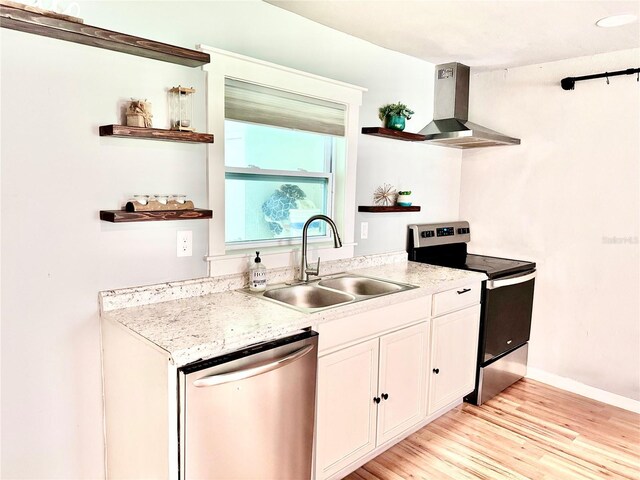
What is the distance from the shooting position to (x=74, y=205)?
5.90ft

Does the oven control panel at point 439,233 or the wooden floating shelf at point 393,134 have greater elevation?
the wooden floating shelf at point 393,134

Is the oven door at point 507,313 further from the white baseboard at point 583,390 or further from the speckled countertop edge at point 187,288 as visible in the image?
the speckled countertop edge at point 187,288

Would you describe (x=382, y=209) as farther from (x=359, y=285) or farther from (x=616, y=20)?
(x=616, y=20)

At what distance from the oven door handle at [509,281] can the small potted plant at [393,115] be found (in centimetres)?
116

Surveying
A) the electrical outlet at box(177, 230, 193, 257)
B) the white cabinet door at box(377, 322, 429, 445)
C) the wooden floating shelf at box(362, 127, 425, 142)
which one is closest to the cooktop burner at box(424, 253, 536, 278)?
the white cabinet door at box(377, 322, 429, 445)

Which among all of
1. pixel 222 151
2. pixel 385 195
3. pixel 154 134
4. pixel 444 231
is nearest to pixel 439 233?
pixel 444 231

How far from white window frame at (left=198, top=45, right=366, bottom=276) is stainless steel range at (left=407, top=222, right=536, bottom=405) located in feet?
2.44

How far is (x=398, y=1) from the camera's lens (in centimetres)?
226

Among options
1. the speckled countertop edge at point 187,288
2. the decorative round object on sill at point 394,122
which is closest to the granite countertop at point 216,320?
the speckled countertop edge at point 187,288

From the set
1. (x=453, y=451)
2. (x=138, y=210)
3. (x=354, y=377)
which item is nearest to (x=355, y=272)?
(x=354, y=377)

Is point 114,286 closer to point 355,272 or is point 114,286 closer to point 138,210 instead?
point 138,210

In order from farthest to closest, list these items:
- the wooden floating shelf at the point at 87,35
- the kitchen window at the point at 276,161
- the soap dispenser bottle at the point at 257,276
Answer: the kitchen window at the point at 276,161
the soap dispenser bottle at the point at 257,276
the wooden floating shelf at the point at 87,35

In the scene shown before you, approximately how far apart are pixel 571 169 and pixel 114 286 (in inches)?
118

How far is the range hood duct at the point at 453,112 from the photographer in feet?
10.7
